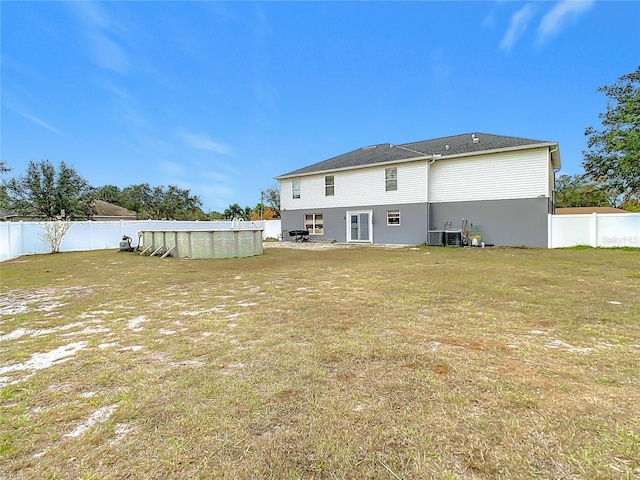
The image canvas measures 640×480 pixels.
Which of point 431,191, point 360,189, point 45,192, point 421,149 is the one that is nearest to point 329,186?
point 360,189

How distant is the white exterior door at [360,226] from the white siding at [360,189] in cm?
62

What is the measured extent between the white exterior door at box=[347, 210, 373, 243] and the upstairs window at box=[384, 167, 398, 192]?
5.59 feet

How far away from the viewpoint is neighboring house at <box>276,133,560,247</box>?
46.2 feet

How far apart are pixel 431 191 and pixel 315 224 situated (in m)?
7.41

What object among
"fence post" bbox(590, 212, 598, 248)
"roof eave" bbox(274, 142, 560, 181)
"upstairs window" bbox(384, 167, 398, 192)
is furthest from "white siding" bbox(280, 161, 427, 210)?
"fence post" bbox(590, 212, 598, 248)

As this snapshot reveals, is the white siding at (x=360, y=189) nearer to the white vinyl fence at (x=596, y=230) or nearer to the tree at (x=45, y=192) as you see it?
the white vinyl fence at (x=596, y=230)

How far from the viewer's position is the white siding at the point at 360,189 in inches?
650

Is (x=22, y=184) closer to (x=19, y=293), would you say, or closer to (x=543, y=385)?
(x=19, y=293)

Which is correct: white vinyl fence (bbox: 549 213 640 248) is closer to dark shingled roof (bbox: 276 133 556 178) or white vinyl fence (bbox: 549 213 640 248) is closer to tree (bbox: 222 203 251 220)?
dark shingled roof (bbox: 276 133 556 178)

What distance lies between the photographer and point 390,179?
17.3 meters

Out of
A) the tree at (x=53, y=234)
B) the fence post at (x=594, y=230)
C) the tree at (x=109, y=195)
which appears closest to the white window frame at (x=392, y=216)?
the fence post at (x=594, y=230)

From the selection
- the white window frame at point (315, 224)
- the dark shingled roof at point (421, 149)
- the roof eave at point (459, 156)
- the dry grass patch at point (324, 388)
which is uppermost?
the dark shingled roof at point (421, 149)

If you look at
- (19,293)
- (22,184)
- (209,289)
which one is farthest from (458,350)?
(22,184)

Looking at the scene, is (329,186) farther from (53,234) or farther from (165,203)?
(165,203)
